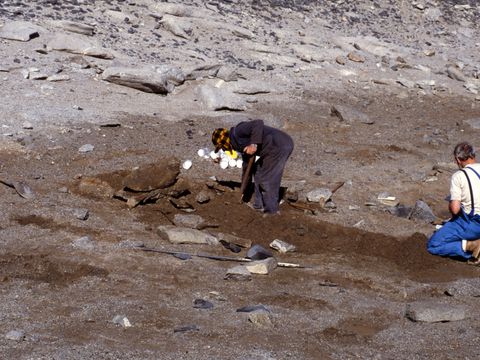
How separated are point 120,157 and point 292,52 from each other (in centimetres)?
632

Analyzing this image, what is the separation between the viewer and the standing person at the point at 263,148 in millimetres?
8875

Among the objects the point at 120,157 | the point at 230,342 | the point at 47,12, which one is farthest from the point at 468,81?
the point at 230,342

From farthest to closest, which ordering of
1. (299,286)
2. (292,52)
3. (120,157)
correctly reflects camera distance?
(292,52) → (120,157) → (299,286)

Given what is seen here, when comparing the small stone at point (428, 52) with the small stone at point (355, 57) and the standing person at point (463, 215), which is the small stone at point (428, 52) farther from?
the standing person at point (463, 215)

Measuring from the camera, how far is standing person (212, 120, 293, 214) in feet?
29.1

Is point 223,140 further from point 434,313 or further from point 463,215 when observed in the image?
point 434,313

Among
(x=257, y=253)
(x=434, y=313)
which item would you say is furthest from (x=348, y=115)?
(x=434, y=313)

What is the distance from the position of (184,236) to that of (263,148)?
→ 4.77 feet

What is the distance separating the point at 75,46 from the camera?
13.2 metres

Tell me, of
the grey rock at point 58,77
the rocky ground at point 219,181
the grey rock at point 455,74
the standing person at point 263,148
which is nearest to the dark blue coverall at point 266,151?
the standing person at point 263,148

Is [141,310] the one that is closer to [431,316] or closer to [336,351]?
[336,351]

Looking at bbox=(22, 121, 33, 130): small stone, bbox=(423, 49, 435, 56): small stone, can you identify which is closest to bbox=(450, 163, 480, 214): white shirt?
bbox=(22, 121, 33, 130): small stone

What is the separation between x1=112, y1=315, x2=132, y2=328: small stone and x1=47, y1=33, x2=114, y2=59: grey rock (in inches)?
302

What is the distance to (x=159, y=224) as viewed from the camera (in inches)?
339
